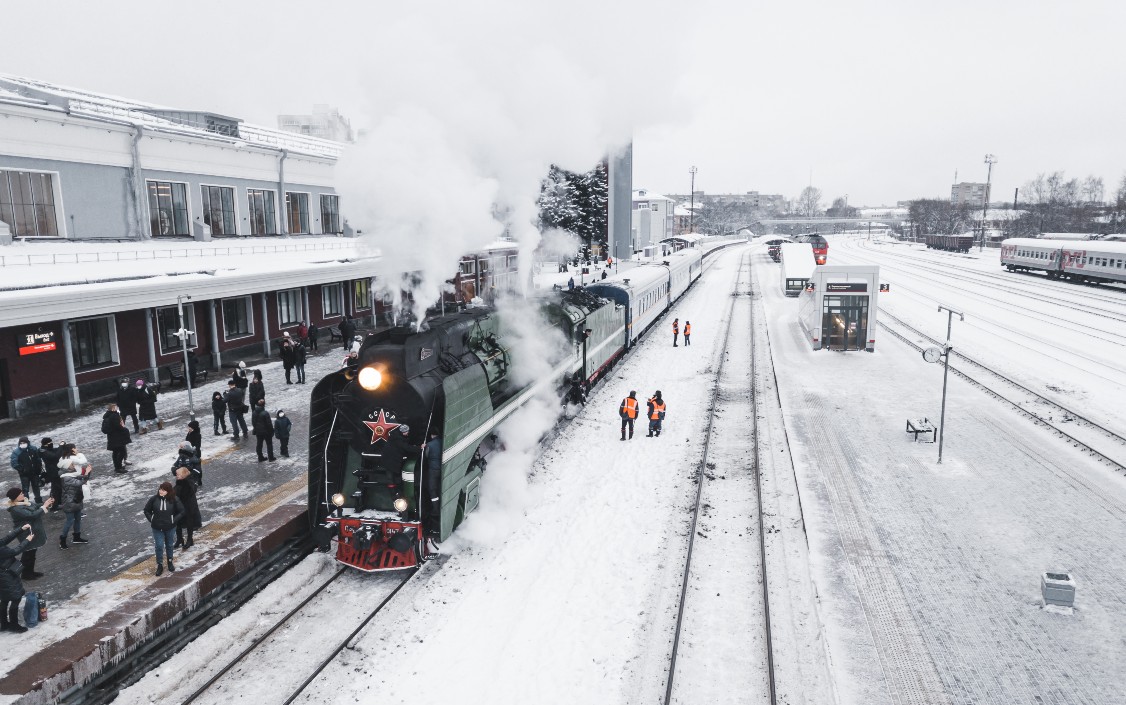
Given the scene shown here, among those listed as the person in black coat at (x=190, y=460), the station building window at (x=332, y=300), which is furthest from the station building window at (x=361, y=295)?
the person in black coat at (x=190, y=460)

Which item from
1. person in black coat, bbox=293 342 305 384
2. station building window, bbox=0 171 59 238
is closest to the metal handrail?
station building window, bbox=0 171 59 238

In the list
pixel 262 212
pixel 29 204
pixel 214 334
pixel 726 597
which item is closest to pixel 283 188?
pixel 262 212

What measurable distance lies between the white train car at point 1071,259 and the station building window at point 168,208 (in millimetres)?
50586

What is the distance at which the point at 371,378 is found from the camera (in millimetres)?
8555

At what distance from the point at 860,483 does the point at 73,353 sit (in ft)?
60.1

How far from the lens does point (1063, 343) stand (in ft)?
88.1

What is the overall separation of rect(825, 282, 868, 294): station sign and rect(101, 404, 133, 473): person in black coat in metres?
21.9

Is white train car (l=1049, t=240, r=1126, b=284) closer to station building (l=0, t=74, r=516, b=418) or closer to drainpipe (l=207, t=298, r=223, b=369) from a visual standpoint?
station building (l=0, t=74, r=516, b=418)

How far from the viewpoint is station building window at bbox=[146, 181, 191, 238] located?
21.4 metres

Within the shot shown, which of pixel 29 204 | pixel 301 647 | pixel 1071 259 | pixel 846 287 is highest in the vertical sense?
pixel 29 204

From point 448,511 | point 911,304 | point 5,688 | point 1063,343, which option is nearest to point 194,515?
point 5,688

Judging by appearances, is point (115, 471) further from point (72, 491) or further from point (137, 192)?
point (137, 192)

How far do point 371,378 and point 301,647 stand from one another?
3262 mm

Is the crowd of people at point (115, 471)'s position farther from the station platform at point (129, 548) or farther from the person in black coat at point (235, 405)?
the station platform at point (129, 548)
